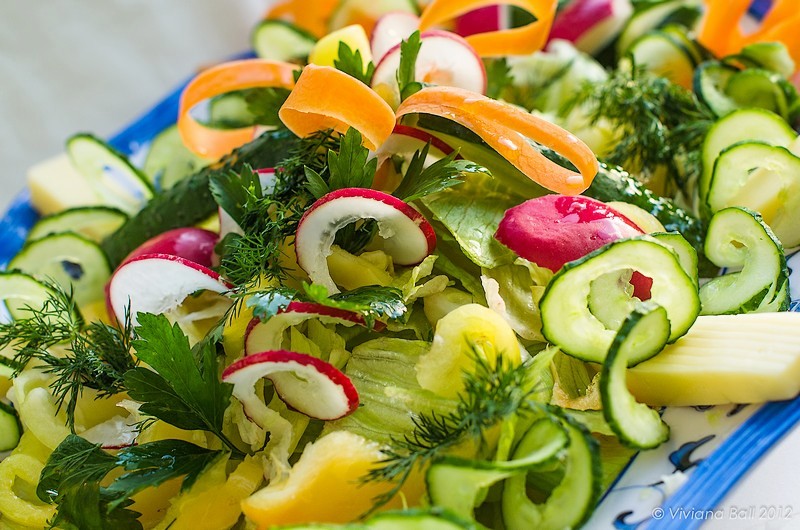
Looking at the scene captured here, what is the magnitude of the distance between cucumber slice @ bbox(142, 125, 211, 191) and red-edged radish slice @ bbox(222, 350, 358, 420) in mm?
1524

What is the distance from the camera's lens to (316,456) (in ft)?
4.20

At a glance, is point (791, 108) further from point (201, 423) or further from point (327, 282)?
point (201, 423)

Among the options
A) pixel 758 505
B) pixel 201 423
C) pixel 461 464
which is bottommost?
pixel 758 505

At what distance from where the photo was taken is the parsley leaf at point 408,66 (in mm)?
1743

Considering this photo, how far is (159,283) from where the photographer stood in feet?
5.37

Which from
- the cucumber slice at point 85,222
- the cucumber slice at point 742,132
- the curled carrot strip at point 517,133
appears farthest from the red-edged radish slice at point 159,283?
the cucumber slice at point 742,132

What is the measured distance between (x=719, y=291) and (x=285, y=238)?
0.92 metres

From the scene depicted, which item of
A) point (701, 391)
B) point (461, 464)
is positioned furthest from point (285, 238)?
point (701, 391)

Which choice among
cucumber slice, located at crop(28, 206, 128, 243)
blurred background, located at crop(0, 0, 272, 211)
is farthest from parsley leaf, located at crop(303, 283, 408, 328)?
blurred background, located at crop(0, 0, 272, 211)

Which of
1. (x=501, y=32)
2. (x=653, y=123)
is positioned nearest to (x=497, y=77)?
(x=501, y=32)

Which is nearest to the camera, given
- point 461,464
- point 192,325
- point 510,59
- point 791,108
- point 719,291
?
point 461,464

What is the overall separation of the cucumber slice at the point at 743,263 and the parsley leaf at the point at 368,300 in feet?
2.12

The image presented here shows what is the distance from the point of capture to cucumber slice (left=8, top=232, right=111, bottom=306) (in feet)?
7.37

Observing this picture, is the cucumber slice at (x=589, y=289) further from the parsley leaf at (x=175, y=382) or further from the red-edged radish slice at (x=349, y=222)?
the parsley leaf at (x=175, y=382)
